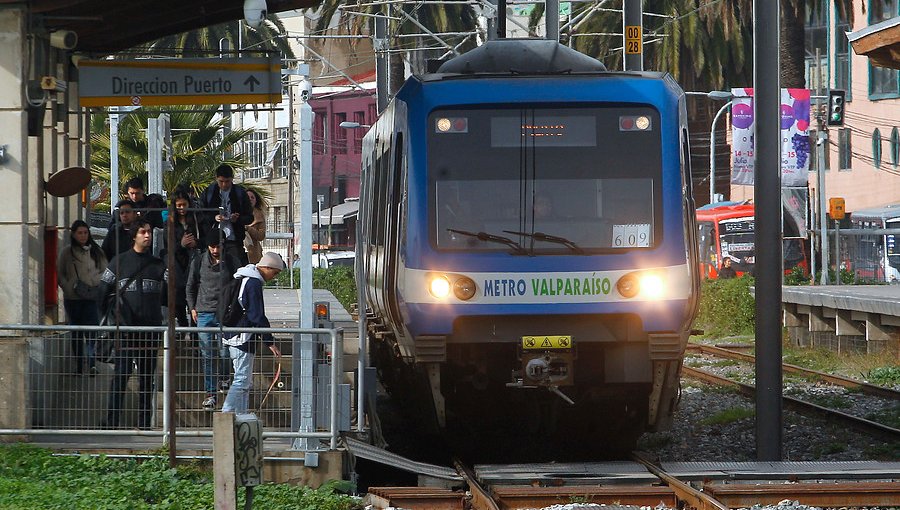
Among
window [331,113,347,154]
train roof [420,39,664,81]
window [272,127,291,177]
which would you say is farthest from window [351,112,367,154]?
train roof [420,39,664,81]

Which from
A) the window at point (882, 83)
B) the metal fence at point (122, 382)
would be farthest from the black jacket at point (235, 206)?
the window at point (882, 83)

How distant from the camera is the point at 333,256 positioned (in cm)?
5275

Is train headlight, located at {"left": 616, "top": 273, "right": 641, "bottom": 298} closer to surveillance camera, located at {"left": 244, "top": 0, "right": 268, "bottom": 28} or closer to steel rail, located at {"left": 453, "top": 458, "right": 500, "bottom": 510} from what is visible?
steel rail, located at {"left": 453, "top": 458, "right": 500, "bottom": 510}

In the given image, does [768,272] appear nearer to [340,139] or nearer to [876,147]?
[876,147]

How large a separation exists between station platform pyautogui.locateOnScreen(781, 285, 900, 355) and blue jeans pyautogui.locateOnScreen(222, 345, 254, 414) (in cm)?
1168

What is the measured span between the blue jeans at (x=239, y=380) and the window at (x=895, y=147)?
42.8 meters

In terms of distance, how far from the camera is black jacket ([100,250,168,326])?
12125 mm

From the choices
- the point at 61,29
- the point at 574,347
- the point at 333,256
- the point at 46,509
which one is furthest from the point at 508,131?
the point at 333,256

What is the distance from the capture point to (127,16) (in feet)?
43.9

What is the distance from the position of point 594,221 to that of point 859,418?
4.50 metres

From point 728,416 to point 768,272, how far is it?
367cm

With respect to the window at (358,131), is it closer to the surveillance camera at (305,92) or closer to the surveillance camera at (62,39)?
the surveillance camera at (62,39)

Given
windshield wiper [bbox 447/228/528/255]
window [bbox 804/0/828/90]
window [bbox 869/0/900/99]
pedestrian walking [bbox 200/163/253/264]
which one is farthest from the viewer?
window [bbox 804/0/828/90]

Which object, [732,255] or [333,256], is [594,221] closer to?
[732,255]
